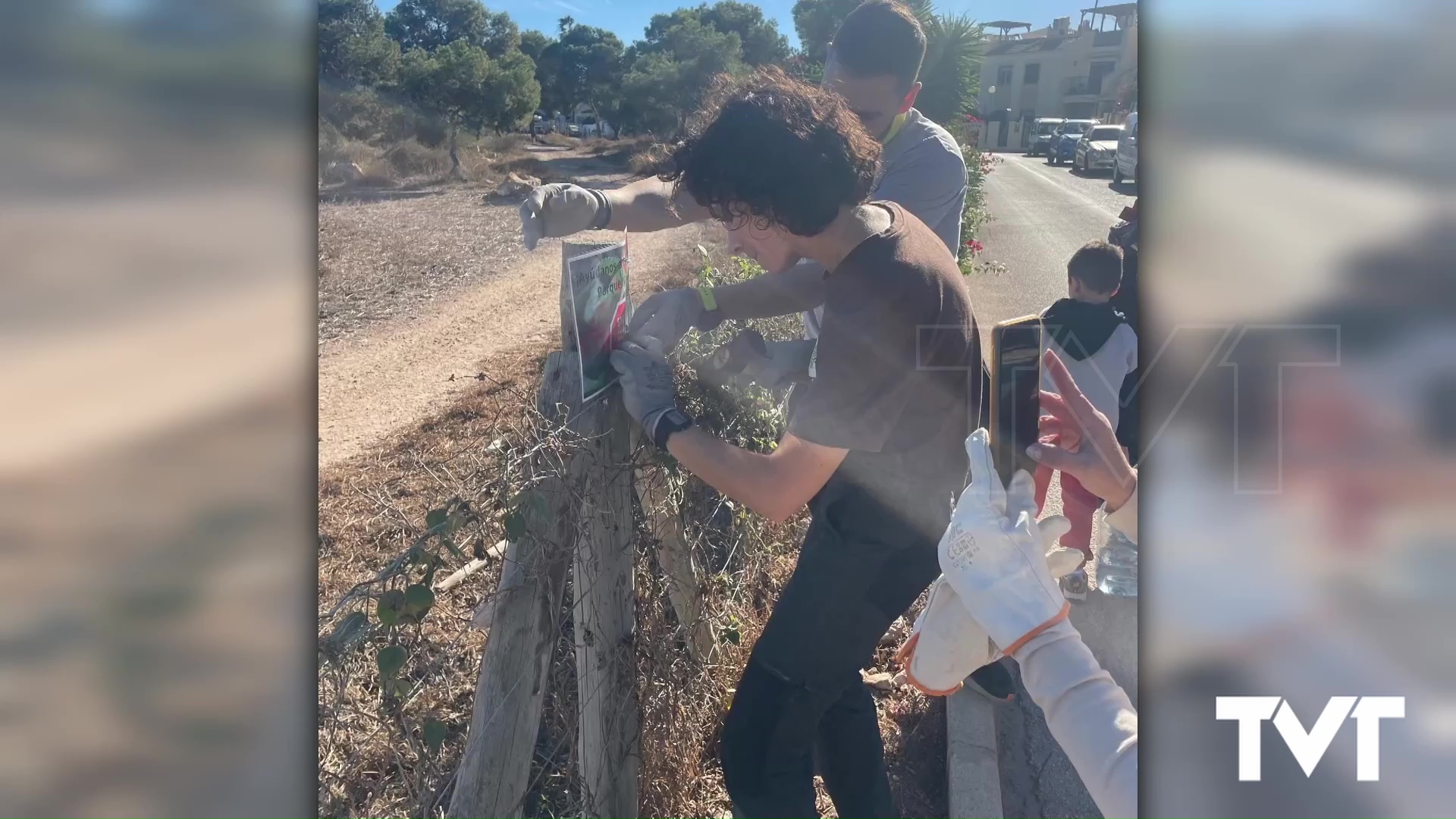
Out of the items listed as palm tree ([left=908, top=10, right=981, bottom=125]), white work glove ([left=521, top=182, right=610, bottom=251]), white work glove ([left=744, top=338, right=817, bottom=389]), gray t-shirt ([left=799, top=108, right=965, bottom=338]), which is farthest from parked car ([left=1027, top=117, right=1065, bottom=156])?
white work glove ([left=521, top=182, right=610, bottom=251])

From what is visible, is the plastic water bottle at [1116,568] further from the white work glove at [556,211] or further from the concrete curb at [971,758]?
the white work glove at [556,211]

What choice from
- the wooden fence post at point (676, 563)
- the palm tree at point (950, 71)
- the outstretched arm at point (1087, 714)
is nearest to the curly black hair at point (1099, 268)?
the wooden fence post at point (676, 563)

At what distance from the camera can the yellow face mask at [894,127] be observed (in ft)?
10.3

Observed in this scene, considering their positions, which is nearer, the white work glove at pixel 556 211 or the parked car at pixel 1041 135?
the white work glove at pixel 556 211

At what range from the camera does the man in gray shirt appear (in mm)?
2398

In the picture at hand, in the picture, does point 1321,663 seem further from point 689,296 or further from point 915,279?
point 689,296

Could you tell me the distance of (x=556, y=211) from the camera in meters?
2.12

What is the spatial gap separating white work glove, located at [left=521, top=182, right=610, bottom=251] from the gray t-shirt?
1.02m

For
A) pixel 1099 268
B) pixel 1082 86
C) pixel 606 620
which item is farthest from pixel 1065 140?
pixel 606 620

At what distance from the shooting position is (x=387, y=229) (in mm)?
15562

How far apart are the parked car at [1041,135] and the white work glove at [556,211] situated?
25.0m

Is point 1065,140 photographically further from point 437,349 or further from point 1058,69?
point 437,349

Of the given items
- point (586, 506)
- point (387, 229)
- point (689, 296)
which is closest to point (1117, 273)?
point (689, 296)

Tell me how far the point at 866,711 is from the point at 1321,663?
1.56 metres
